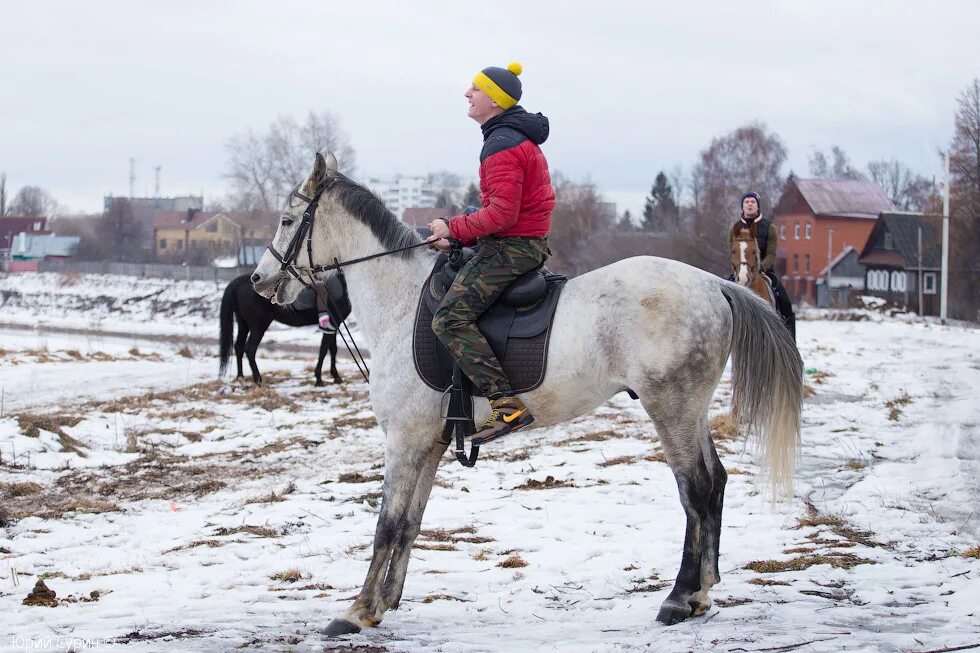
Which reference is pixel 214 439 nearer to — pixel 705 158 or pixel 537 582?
pixel 537 582

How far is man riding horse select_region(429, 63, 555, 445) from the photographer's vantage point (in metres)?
5.41

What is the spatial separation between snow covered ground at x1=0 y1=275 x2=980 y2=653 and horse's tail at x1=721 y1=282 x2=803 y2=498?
83 cm

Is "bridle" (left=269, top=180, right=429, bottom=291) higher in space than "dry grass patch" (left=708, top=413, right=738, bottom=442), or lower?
higher

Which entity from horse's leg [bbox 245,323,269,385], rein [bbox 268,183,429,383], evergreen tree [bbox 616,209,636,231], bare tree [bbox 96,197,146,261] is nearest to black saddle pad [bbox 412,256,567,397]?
rein [bbox 268,183,429,383]

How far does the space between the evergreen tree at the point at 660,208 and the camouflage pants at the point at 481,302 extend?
8090 centimetres

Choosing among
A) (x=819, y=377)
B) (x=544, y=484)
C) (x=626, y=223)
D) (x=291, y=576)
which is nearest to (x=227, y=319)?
(x=544, y=484)

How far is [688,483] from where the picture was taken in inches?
211

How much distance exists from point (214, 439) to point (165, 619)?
6606 mm

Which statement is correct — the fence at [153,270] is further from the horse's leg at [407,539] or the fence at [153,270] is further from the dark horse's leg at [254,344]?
the horse's leg at [407,539]

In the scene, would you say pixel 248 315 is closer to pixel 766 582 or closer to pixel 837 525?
pixel 837 525

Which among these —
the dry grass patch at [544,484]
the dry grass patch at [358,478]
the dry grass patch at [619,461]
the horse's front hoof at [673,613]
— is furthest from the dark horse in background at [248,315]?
the horse's front hoof at [673,613]

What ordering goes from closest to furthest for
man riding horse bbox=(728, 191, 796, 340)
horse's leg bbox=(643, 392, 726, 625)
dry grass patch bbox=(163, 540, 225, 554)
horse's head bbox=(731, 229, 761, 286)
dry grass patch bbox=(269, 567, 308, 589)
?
1. horse's leg bbox=(643, 392, 726, 625)
2. dry grass patch bbox=(269, 567, 308, 589)
3. dry grass patch bbox=(163, 540, 225, 554)
4. horse's head bbox=(731, 229, 761, 286)
5. man riding horse bbox=(728, 191, 796, 340)

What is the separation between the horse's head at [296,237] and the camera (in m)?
6.11

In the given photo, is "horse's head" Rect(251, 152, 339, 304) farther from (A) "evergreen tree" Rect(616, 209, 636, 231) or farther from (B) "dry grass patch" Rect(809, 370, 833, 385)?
(A) "evergreen tree" Rect(616, 209, 636, 231)
